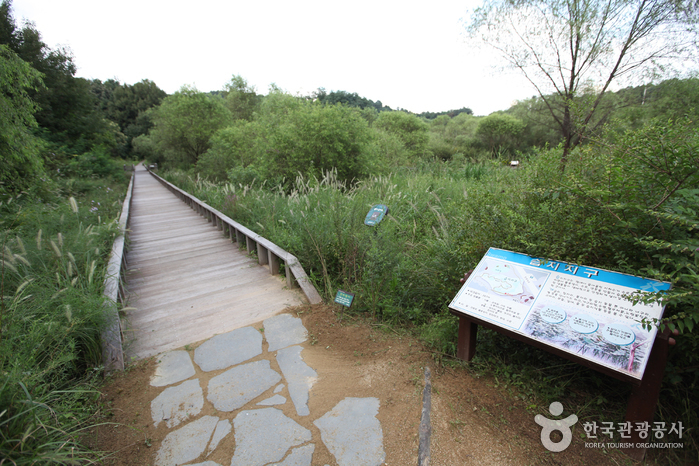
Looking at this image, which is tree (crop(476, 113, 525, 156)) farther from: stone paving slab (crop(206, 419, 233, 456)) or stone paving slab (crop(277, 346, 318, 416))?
stone paving slab (crop(206, 419, 233, 456))

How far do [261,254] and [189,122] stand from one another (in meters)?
23.0

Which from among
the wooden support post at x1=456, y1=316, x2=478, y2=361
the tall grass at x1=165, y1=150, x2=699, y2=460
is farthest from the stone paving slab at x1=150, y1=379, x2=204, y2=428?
the wooden support post at x1=456, y1=316, x2=478, y2=361

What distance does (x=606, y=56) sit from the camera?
354 inches

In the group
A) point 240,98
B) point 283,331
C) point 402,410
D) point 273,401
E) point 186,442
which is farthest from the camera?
point 240,98

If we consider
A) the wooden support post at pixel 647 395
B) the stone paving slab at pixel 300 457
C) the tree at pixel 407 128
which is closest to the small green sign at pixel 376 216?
the stone paving slab at pixel 300 457

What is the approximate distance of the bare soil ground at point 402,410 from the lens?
5.70 feet

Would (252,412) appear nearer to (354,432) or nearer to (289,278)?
(354,432)

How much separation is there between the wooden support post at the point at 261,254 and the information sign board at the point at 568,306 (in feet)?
11.5

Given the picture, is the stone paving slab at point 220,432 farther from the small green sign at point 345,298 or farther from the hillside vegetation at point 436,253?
the small green sign at point 345,298

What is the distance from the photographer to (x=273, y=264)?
15.0 ft

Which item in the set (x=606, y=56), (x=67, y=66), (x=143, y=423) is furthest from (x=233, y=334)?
(x=67, y=66)

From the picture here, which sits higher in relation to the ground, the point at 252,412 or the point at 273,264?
the point at 273,264

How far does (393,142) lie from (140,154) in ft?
156

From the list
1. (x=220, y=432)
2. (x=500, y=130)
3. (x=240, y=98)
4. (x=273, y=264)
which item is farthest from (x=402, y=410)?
(x=240, y=98)
